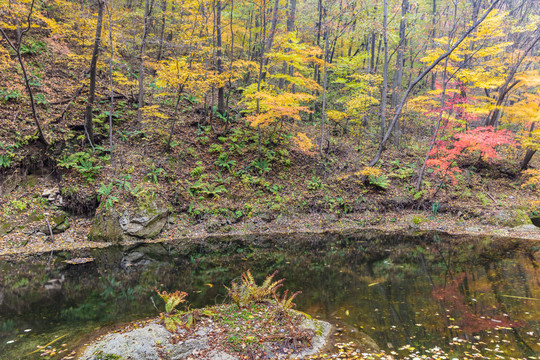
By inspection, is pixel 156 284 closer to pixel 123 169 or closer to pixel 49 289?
pixel 49 289

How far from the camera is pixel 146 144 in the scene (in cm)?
1507

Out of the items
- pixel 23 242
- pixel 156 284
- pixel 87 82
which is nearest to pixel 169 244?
pixel 156 284

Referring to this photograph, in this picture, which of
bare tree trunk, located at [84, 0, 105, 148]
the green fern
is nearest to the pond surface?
the green fern

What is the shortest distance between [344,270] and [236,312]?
463 cm

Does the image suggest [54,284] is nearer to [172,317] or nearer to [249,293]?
[172,317]

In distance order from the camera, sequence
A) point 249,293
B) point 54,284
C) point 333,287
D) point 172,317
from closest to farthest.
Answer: point 172,317
point 249,293
point 333,287
point 54,284

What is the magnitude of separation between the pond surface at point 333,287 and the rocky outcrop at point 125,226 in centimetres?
79

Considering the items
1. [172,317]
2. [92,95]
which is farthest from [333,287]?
[92,95]

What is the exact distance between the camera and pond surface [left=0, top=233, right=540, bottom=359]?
16.3ft

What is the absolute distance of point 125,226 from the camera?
1170cm

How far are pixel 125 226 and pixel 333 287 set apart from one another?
883cm

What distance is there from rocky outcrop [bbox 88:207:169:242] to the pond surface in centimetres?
79

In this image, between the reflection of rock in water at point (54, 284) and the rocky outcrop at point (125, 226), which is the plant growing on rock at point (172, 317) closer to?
the reflection of rock in water at point (54, 284)

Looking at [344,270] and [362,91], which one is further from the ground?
[362,91]
